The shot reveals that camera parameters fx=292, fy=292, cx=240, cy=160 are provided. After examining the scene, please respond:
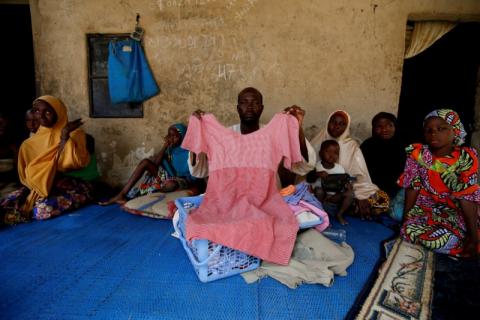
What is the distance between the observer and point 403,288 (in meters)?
1.94

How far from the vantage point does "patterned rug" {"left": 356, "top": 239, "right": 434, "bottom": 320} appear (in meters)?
1.71

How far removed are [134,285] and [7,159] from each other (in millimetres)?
2597

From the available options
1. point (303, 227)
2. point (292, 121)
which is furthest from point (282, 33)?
point (303, 227)

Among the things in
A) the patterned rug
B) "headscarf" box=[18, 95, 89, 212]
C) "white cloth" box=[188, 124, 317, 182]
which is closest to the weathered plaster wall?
"headscarf" box=[18, 95, 89, 212]

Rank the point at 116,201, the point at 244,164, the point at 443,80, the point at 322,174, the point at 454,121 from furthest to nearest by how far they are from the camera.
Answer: the point at 443,80 → the point at 116,201 → the point at 322,174 → the point at 244,164 → the point at 454,121

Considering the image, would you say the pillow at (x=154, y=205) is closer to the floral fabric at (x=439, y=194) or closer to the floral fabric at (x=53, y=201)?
the floral fabric at (x=53, y=201)

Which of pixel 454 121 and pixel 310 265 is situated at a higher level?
pixel 454 121

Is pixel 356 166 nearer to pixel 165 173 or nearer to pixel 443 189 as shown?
pixel 443 189

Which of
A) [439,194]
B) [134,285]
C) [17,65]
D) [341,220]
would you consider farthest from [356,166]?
[17,65]

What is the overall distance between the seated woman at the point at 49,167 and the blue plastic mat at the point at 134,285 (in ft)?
1.49

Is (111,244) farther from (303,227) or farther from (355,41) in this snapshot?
(355,41)

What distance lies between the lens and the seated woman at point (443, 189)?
232 centimetres

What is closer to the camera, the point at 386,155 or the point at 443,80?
the point at 386,155

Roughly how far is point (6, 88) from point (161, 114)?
3575mm
